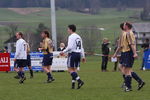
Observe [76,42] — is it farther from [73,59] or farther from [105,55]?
[105,55]

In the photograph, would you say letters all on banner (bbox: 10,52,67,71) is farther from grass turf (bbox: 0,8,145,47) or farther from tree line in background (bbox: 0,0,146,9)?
tree line in background (bbox: 0,0,146,9)

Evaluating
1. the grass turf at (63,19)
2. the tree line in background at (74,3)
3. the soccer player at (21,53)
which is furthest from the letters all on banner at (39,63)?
the tree line in background at (74,3)

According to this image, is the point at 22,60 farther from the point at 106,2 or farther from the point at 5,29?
the point at 106,2

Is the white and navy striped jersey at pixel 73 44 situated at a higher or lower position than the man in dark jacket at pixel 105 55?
higher

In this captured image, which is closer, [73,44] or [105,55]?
[73,44]

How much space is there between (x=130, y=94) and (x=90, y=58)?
146ft

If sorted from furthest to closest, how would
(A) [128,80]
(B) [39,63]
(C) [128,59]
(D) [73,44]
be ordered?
(B) [39,63] < (D) [73,44] < (A) [128,80] < (C) [128,59]

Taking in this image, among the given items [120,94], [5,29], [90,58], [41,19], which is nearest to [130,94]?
[120,94]

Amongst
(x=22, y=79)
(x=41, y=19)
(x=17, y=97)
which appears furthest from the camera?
(x=41, y=19)

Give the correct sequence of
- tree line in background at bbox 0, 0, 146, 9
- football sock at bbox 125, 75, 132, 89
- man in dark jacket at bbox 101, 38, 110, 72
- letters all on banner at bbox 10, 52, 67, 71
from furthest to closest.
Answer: tree line in background at bbox 0, 0, 146, 9
letters all on banner at bbox 10, 52, 67, 71
man in dark jacket at bbox 101, 38, 110, 72
football sock at bbox 125, 75, 132, 89

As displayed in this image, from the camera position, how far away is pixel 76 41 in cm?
1681

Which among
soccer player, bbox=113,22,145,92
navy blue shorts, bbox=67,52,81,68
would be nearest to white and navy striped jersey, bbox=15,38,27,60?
navy blue shorts, bbox=67,52,81,68

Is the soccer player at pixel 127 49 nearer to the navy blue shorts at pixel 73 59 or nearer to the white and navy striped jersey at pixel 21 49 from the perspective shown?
the navy blue shorts at pixel 73 59

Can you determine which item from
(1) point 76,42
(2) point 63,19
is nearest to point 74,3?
(2) point 63,19
